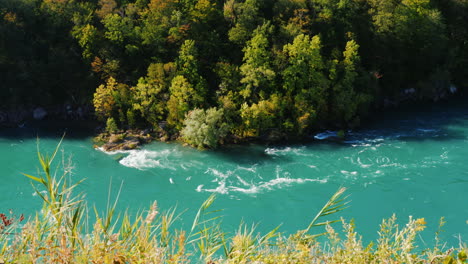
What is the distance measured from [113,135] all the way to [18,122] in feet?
34.0

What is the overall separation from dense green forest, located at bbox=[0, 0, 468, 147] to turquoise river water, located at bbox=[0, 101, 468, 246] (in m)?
2.70

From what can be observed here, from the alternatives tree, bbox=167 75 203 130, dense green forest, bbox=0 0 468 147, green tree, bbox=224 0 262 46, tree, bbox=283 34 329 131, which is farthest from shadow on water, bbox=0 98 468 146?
green tree, bbox=224 0 262 46

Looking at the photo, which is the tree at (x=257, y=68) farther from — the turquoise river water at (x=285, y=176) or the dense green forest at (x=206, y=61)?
the turquoise river water at (x=285, y=176)

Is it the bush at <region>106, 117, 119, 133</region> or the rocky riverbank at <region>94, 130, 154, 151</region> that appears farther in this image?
the bush at <region>106, 117, 119, 133</region>

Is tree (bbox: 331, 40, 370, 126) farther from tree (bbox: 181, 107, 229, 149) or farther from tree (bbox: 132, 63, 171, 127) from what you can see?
Answer: tree (bbox: 132, 63, 171, 127)

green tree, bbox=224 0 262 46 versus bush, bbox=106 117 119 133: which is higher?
green tree, bbox=224 0 262 46

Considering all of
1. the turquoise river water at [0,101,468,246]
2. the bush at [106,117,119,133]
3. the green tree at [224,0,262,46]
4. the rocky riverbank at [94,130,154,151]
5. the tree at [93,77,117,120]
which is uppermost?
the green tree at [224,0,262,46]


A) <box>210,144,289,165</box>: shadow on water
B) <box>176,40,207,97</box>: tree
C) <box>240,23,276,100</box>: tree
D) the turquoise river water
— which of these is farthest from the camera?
<box>176,40,207,97</box>: tree

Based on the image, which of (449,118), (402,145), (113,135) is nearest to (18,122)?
(113,135)

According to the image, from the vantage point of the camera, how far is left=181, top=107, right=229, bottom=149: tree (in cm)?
2962

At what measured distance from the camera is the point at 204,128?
29375 millimetres

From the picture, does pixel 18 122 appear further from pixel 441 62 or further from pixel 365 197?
pixel 441 62

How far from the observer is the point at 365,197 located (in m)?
23.9

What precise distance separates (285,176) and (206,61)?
13859 mm
